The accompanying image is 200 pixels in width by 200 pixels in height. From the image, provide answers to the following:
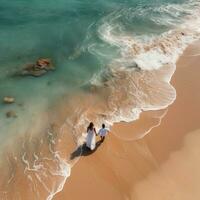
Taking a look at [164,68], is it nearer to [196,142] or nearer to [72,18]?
[196,142]

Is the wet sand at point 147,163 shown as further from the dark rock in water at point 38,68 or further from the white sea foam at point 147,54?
the dark rock in water at point 38,68

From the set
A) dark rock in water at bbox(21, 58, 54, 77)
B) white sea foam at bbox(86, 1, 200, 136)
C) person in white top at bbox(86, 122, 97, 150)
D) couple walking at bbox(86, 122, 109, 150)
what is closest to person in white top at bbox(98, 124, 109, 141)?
couple walking at bbox(86, 122, 109, 150)

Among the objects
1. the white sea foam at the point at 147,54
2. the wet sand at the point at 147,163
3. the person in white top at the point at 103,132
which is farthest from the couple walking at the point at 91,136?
the white sea foam at the point at 147,54

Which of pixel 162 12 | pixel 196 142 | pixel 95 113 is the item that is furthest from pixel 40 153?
pixel 162 12

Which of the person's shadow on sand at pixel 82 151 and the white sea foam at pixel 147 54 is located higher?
the person's shadow on sand at pixel 82 151

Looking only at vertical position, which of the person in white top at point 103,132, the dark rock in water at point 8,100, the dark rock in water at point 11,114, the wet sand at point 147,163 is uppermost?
the person in white top at point 103,132

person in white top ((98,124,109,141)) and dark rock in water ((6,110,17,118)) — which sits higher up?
person in white top ((98,124,109,141))

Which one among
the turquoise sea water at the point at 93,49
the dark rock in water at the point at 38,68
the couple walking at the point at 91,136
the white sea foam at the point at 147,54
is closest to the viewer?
the couple walking at the point at 91,136

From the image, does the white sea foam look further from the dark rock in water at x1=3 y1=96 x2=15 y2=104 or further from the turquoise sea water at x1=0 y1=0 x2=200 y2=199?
the dark rock in water at x1=3 y1=96 x2=15 y2=104
